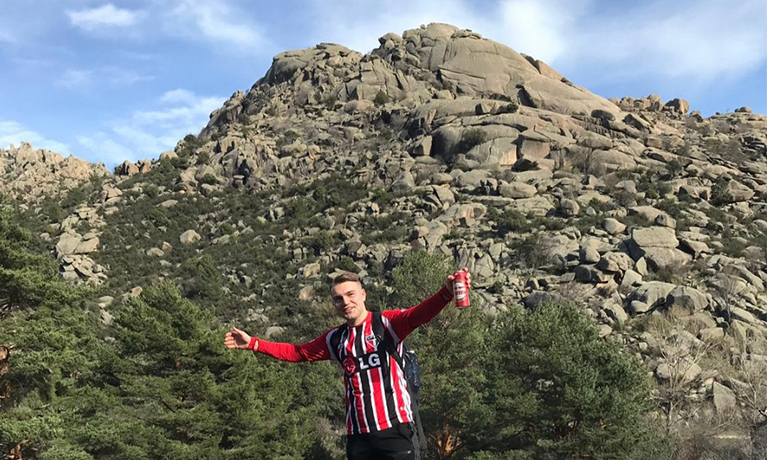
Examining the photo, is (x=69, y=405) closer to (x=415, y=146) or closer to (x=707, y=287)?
(x=707, y=287)

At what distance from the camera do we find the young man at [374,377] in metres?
3.46

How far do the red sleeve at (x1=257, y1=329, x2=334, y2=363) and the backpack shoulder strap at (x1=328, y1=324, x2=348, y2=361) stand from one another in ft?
0.27

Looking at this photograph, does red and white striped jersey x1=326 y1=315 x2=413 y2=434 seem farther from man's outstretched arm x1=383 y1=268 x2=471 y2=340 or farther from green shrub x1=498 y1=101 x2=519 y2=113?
green shrub x1=498 y1=101 x2=519 y2=113

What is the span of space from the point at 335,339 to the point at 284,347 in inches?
24.7

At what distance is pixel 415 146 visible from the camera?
192ft

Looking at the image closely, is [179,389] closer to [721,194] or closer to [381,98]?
[721,194]

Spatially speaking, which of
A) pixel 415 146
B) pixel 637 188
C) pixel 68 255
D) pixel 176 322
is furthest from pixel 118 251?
pixel 637 188

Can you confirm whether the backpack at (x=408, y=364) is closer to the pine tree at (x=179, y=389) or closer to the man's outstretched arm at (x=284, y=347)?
the man's outstretched arm at (x=284, y=347)

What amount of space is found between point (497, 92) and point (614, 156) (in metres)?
21.9

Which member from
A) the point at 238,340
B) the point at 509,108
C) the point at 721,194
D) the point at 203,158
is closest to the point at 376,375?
the point at 238,340

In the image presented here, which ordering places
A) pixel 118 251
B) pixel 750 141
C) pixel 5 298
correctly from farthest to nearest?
pixel 750 141
pixel 118 251
pixel 5 298

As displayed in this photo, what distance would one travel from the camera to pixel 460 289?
3.22 m

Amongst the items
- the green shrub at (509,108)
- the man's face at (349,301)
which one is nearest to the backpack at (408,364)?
the man's face at (349,301)

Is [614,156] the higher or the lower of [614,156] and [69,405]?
the higher
